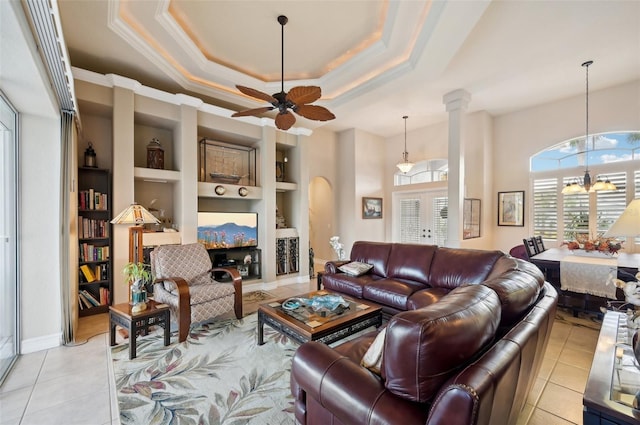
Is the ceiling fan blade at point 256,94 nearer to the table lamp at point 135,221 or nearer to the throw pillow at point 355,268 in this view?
the table lamp at point 135,221

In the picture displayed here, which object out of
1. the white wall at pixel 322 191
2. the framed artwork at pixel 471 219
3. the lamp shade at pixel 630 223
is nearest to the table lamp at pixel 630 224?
the lamp shade at pixel 630 223

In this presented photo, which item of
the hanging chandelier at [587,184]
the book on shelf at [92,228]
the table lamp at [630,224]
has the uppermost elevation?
the hanging chandelier at [587,184]

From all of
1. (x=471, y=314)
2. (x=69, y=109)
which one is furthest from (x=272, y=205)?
(x=471, y=314)

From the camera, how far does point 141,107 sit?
404 centimetres

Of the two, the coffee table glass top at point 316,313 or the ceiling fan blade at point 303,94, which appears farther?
the ceiling fan blade at point 303,94

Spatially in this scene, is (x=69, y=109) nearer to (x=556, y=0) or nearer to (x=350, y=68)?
(x=350, y=68)

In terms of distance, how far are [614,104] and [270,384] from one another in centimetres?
711

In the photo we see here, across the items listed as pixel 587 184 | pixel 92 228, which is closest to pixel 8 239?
pixel 92 228

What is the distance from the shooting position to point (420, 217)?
23.9ft

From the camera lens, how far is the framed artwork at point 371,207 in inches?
290

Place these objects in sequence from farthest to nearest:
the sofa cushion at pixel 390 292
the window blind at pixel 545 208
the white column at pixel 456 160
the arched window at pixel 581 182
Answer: the window blind at pixel 545 208
the white column at pixel 456 160
the arched window at pixel 581 182
the sofa cushion at pixel 390 292

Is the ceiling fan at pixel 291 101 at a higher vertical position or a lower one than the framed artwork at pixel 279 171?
higher

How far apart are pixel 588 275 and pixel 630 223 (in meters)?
2.02

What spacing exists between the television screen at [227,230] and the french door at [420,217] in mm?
4204
